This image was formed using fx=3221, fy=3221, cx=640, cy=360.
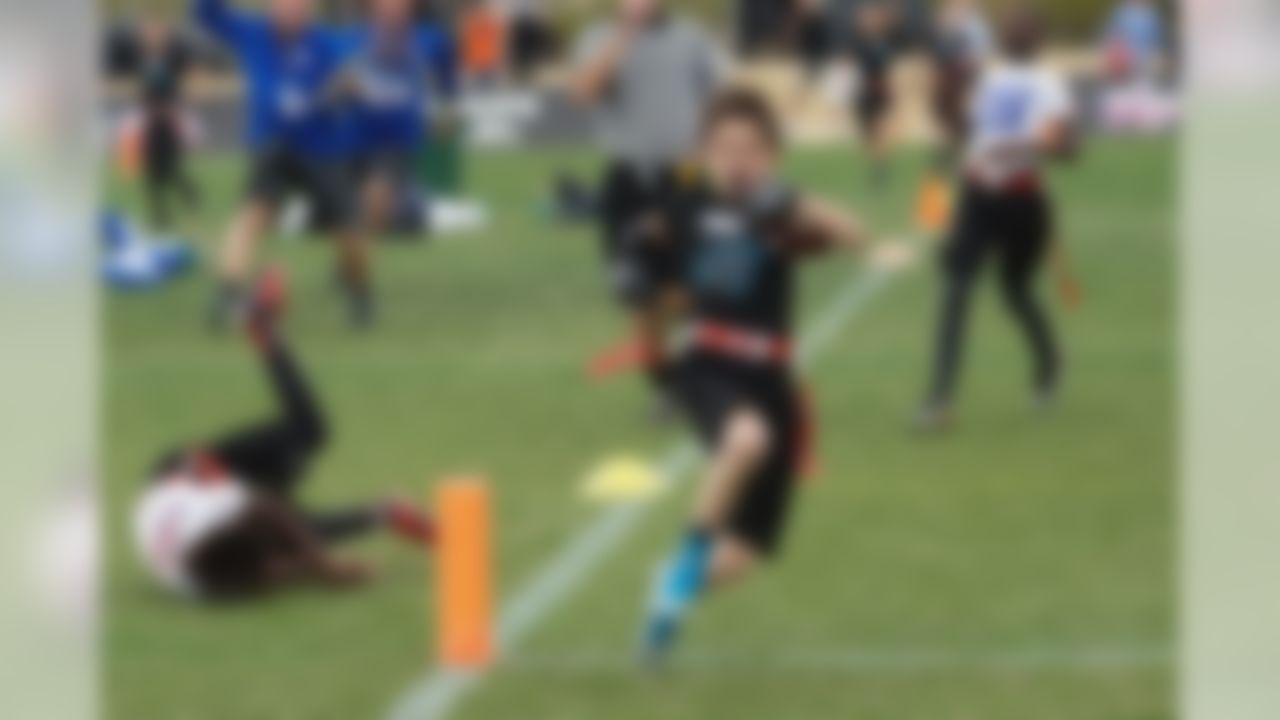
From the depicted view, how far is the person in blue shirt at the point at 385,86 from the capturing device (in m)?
18.7

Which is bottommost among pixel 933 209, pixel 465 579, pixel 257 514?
pixel 465 579

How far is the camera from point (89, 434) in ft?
5.53

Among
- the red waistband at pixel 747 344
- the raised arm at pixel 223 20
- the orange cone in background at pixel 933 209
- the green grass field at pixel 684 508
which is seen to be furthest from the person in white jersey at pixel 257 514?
the orange cone in background at pixel 933 209

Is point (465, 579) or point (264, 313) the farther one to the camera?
point (264, 313)

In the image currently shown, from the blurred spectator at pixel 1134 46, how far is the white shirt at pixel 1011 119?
84.4 ft

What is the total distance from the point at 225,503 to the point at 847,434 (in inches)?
204

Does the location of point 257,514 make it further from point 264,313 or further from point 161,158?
point 161,158

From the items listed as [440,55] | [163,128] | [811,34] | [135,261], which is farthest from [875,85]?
[811,34]

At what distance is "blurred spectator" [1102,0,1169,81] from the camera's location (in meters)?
40.1

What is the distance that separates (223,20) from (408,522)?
7.62 meters

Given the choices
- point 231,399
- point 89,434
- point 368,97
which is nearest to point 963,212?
point 231,399

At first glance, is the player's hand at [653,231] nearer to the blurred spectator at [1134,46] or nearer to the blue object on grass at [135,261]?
the blue object on grass at [135,261]

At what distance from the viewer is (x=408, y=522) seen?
1000cm

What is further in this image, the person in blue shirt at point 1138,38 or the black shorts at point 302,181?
the person in blue shirt at point 1138,38
